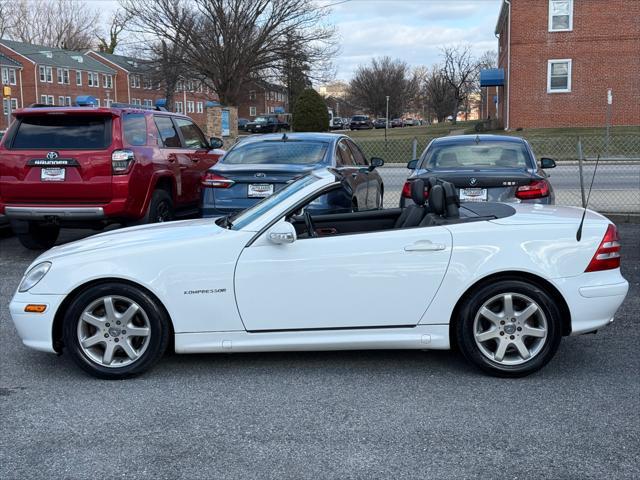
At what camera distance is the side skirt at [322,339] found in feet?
16.1

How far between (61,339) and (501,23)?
42516 millimetres

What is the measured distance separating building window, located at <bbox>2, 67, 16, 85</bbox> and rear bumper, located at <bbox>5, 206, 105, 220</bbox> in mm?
70653

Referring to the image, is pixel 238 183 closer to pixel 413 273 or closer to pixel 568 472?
pixel 413 273

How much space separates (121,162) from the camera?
8.80 meters

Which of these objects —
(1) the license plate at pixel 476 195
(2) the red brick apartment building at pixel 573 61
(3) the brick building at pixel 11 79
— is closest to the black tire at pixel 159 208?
(1) the license plate at pixel 476 195

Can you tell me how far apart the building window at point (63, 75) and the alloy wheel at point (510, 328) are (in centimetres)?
8259

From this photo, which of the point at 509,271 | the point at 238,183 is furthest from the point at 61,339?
the point at 238,183

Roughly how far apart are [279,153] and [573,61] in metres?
29.5

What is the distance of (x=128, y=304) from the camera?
493 cm

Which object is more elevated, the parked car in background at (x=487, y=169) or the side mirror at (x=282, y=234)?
the parked car in background at (x=487, y=169)

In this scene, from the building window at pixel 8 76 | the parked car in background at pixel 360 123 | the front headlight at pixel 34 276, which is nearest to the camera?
the front headlight at pixel 34 276

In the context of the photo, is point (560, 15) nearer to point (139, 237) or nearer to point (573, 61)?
point (573, 61)

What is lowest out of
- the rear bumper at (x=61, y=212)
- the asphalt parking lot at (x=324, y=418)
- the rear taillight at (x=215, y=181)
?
the asphalt parking lot at (x=324, y=418)

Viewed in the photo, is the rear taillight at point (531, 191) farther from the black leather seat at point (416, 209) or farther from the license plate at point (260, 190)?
the black leather seat at point (416, 209)
